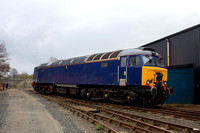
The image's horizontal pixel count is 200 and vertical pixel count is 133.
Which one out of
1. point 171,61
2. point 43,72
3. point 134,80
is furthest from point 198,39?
point 43,72

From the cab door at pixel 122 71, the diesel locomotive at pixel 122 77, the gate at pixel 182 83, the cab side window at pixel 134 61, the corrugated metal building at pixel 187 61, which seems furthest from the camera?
the corrugated metal building at pixel 187 61

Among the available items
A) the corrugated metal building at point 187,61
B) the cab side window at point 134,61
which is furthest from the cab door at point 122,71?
the corrugated metal building at point 187,61

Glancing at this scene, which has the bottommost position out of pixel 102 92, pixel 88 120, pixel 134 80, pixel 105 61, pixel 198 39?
pixel 88 120

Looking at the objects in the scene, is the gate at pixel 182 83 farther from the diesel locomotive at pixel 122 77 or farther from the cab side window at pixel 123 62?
the cab side window at pixel 123 62

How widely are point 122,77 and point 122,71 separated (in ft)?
1.33

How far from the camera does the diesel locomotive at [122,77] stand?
38.7ft

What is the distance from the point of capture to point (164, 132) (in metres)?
6.29

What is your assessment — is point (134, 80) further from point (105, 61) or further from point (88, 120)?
point (88, 120)

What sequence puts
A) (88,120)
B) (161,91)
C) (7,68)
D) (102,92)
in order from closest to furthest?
1. (88,120)
2. (161,91)
3. (102,92)
4. (7,68)

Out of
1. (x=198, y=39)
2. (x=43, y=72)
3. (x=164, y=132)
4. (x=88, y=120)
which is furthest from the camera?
(x=43, y=72)

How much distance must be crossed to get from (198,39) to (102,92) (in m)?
9.89

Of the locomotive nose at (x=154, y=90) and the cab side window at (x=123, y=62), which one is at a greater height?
the cab side window at (x=123, y=62)

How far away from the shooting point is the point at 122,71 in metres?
12.8

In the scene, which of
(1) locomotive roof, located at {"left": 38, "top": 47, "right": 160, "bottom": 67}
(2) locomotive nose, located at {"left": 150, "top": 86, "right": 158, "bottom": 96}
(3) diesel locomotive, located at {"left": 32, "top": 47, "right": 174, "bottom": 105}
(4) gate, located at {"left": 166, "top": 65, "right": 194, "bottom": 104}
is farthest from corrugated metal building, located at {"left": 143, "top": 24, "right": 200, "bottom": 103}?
(2) locomotive nose, located at {"left": 150, "top": 86, "right": 158, "bottom": 96}
